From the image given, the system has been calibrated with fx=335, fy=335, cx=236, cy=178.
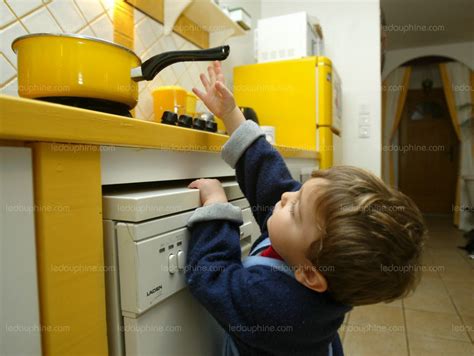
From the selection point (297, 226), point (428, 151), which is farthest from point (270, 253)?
point (428, 151)

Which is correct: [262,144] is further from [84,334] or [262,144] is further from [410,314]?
[410,314]

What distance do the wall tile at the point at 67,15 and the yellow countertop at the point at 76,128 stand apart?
689 mm

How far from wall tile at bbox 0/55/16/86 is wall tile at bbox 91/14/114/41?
0.33 meters

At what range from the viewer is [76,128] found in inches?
15.7

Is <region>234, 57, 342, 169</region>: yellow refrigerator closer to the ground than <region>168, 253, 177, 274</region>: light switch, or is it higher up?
higher up

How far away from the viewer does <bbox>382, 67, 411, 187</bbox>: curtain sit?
5109mm

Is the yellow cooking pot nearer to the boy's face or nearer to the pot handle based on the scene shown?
the pot handle

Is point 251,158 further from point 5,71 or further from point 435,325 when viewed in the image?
point 435,325

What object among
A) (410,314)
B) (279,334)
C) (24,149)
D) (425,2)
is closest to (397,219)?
(279,334)

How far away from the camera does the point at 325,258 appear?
0.50 metres

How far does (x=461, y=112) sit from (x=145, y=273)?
210 inches

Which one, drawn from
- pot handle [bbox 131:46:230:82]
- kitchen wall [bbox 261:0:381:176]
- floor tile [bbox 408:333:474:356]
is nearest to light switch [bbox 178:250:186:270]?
pot handle [bbox 131:46:230:82]

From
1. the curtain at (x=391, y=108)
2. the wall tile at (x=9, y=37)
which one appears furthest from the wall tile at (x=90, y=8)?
the curtain at (x=391, y=108)

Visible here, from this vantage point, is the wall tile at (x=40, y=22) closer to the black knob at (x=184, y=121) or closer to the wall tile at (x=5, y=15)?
the wall tile at (x=5, y=15)
